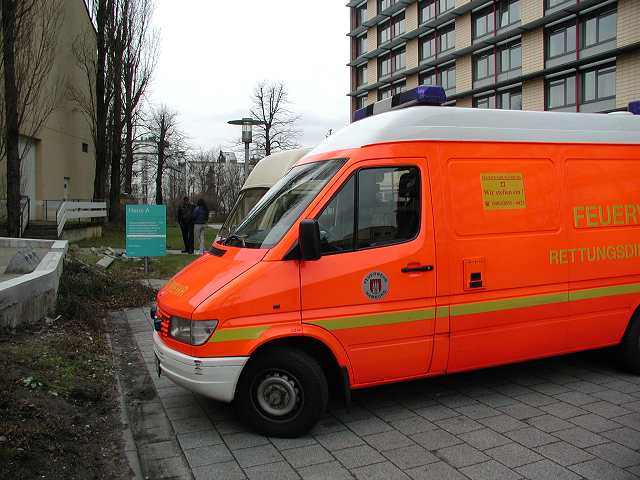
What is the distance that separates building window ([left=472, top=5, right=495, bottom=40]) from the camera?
40541 mm

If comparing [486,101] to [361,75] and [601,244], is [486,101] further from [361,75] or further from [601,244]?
[601,244]

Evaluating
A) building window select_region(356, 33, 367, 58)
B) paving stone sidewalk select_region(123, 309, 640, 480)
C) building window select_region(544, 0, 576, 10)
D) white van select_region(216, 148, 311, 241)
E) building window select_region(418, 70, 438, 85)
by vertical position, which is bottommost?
paving stone sidewalk select_region(123, 309, 640, 480)

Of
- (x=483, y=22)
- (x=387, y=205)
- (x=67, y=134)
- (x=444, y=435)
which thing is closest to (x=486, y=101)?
(x=483, y=22)

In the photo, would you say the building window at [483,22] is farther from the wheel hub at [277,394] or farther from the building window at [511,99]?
the wheel hub at [277,394]

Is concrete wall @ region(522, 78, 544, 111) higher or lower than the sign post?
higher

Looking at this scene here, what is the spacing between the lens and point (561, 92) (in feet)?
114

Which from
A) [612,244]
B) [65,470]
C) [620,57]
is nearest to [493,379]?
[612,244]

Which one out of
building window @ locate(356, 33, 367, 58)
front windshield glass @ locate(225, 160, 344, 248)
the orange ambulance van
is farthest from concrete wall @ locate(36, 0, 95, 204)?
building window @ locate(356, 33, 367, 58)

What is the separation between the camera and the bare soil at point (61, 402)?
3848 mm

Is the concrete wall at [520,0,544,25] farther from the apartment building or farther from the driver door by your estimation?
the driver door

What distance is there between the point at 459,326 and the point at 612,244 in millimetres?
1882

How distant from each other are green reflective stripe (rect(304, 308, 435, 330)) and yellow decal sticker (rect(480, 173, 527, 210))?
111cm

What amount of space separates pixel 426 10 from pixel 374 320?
4769cm

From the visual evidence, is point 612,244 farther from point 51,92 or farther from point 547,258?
point 51,92
